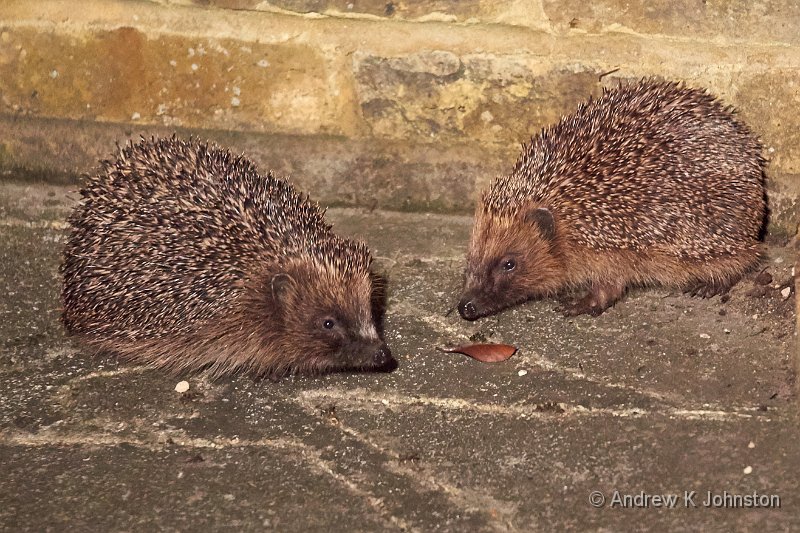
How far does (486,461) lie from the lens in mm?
3477

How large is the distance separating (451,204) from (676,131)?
1279 mm

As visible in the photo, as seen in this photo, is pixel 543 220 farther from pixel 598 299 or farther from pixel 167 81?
pixel 167 81

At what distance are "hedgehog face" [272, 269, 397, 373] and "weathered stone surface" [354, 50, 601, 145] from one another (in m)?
1.26

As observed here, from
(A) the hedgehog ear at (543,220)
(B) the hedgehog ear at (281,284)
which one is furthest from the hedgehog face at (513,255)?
(B) the hedgehog ear at (281,284)

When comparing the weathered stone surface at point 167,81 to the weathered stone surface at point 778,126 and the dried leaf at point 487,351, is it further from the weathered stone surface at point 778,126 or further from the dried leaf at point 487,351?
the weathered stone surface at point 778,126

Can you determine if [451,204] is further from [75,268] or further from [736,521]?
[736,521]

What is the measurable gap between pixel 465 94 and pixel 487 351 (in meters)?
1.44

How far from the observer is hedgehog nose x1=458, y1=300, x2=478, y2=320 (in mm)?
4411

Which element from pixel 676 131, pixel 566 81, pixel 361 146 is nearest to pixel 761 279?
pixel 676 131

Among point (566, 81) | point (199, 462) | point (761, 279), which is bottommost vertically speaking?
point (199, 462)

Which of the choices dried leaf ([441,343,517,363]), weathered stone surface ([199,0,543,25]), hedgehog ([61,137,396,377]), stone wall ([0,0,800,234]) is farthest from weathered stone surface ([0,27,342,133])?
dried leaf ([441,343,517,363])

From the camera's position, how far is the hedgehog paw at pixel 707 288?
14.8 ft

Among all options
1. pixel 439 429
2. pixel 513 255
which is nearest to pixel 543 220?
pixel 513 255

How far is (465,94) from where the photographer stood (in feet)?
16.4
